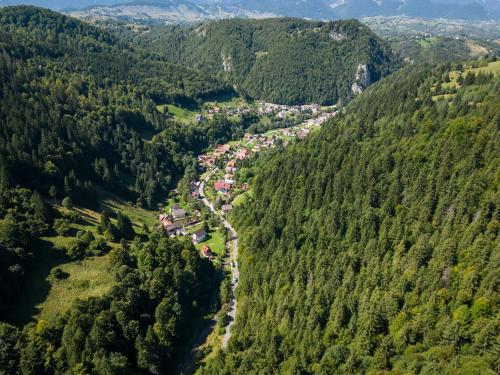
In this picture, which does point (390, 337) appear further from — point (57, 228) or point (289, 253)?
point (57, 228)

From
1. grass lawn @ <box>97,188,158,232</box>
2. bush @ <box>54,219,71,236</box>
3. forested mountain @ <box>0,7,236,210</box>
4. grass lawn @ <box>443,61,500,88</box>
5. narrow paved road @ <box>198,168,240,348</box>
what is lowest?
narrow paved road @ <box>198,168,240,348</box>

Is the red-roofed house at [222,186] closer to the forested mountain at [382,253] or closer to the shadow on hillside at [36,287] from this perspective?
the forested mountain at [382,253]

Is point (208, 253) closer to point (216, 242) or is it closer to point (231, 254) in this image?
point (231, 254)

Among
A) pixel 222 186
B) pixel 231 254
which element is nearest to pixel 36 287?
pixel 231 254

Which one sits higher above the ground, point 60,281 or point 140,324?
point 60,281

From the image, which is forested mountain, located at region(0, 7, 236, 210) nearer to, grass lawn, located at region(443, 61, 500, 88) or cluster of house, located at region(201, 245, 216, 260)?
cluster of house, located at region(201, 245, 216, 260)

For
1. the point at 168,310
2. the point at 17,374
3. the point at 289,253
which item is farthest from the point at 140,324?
the point at 289,253

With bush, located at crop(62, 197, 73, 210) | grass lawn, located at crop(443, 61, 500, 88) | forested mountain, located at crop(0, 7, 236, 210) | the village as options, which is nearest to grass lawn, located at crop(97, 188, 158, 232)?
the village
